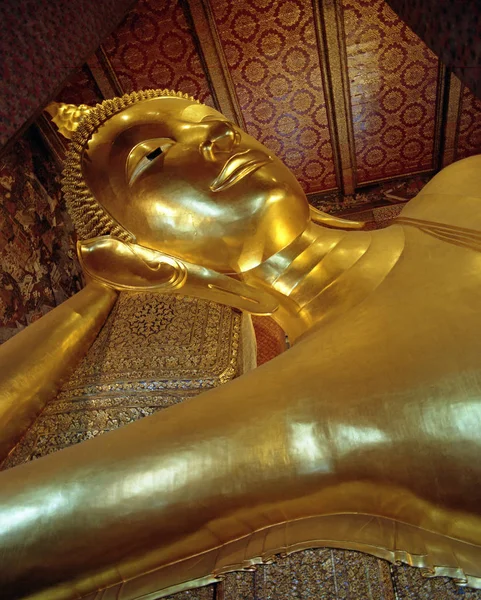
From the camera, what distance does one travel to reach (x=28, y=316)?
233cm

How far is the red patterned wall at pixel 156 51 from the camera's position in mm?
2746

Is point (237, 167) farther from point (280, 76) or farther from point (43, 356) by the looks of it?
point (280, 76)

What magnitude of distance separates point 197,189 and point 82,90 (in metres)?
1.90

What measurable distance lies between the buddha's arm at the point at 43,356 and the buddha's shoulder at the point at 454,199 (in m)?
0.98

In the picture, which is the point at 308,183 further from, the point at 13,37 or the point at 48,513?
the point at 48,513

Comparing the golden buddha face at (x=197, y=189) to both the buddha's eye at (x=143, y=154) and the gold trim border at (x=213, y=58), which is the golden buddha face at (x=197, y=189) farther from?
the gold trim border at (x=213, y=58)

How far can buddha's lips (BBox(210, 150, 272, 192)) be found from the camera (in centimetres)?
144

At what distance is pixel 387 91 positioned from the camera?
3045 mm

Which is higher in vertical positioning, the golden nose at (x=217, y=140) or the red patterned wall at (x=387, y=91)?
the red patterned wall at (x=387, y=91)

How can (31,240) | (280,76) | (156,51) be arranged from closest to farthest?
1. (31,240)
2. (156,51)
3. (280,76)

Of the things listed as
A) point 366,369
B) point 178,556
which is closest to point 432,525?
point 366,369

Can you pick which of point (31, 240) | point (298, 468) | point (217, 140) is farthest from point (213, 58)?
point (298, 468)

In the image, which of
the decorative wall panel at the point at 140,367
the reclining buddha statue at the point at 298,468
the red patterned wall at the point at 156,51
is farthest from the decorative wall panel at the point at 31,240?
the reclining buddha statue at the point at 298,468

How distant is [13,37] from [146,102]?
72 centimetres
